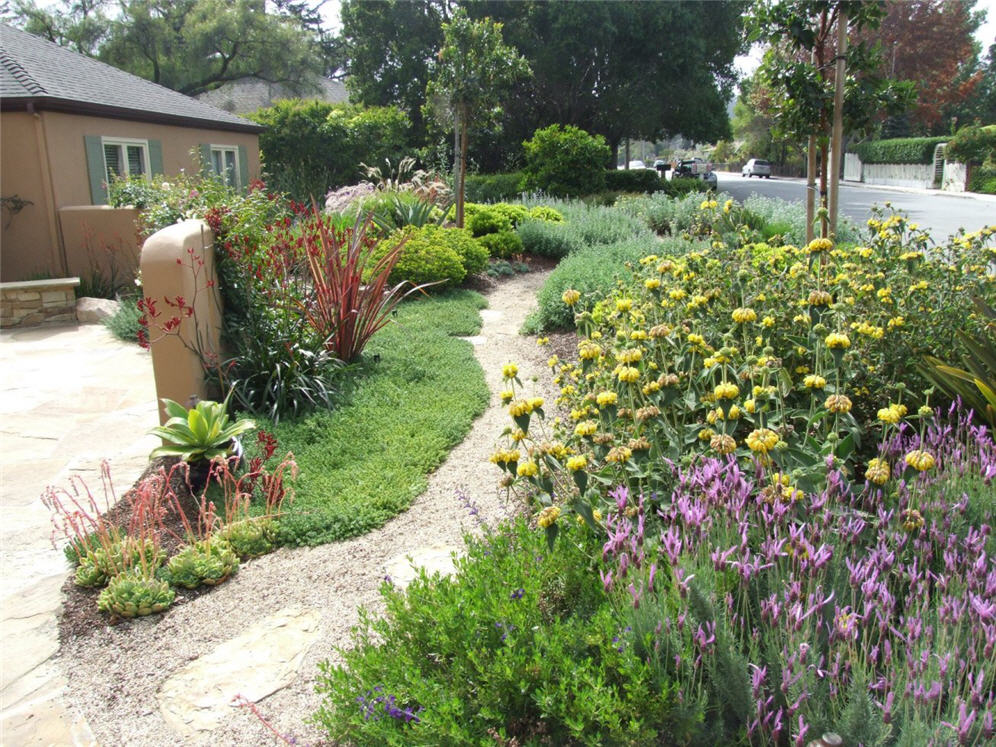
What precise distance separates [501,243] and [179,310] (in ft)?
23.9

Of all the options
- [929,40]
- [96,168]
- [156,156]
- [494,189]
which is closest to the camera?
[96,168]

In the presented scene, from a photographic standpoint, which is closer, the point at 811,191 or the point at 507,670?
the point at 507,670

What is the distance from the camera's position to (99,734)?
2.43 m

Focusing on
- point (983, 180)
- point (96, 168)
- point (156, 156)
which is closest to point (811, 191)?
point (96, 168)

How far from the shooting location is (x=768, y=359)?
8.71 feet

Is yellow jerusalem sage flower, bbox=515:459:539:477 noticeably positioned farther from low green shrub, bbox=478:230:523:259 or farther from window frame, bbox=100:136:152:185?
window frame, bbox=100:136:152:185

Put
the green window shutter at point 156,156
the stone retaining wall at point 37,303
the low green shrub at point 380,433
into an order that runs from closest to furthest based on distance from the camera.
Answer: the low green shrub at point 380,433 < the stone retaining wall at point 37,303 < the green window shutter at point 156,156

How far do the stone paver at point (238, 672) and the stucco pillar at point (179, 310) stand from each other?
88.7 inches

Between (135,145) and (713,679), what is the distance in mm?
14770

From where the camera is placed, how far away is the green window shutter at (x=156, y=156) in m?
14.1

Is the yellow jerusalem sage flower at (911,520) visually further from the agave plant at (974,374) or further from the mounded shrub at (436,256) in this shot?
the mounded shrub at (436,256)

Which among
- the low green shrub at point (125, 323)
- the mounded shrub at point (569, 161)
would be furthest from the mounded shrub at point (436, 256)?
the mounded shrub at point (569, 161)

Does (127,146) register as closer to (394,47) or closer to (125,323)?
(125,323)

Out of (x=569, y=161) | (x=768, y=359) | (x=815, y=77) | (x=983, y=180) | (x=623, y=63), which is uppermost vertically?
(x=623, y=63)
